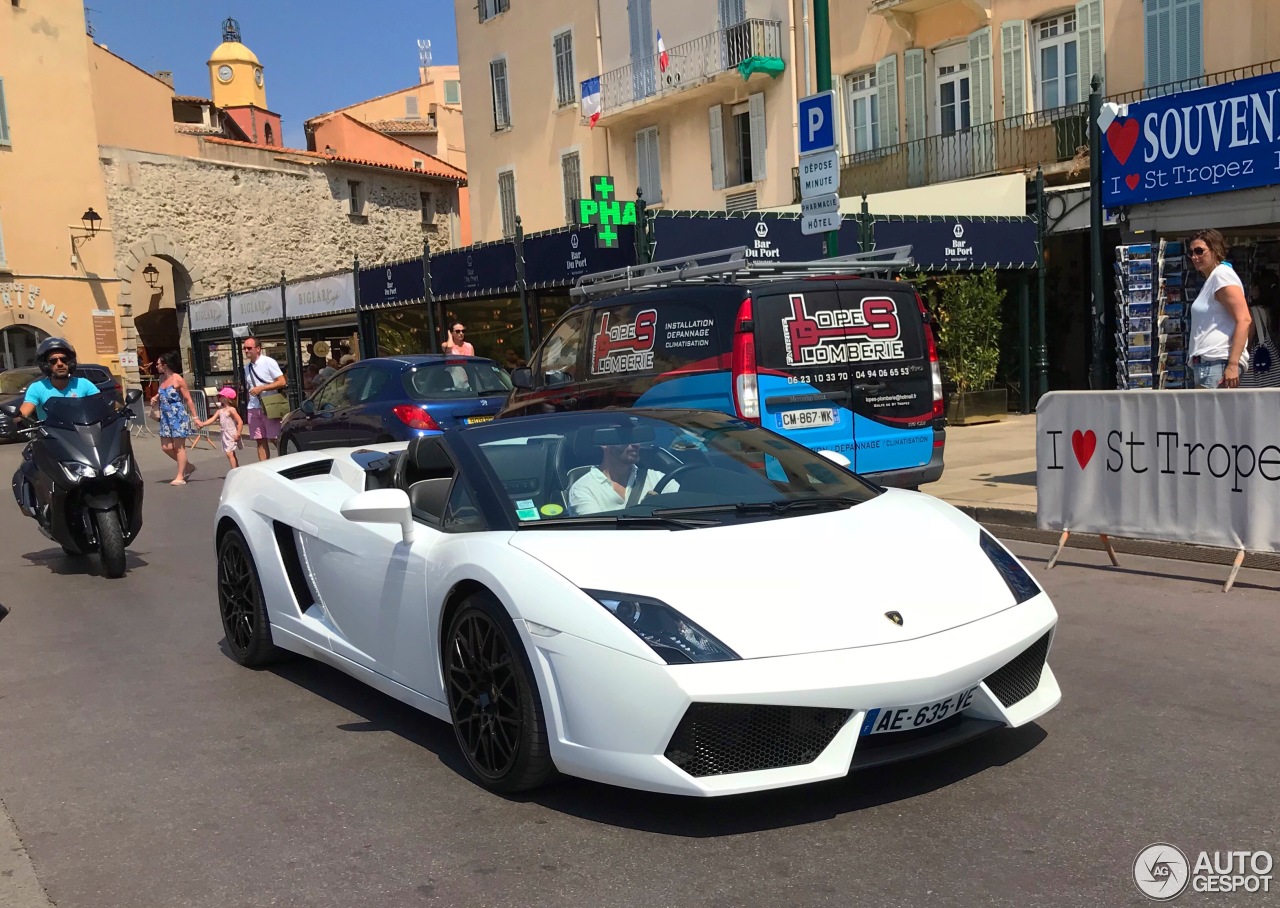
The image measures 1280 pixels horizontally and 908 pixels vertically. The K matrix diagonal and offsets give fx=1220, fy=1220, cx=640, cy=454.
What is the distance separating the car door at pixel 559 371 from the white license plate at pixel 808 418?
2.00 m

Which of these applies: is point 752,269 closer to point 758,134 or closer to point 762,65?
point 762,65

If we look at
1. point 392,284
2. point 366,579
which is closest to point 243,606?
point 366,579

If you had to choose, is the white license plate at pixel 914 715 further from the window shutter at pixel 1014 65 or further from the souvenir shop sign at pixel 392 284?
Answer: the window shutter at pixel 1014 65

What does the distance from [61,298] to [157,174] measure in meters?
5.69

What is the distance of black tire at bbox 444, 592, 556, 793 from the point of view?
Result: 3.88 meters

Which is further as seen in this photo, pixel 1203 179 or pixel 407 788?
pixel 1203 179

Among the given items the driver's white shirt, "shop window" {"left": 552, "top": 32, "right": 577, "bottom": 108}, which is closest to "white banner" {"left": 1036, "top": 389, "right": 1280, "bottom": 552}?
the driver's white shirt

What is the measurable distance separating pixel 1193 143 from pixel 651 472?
7604 mm

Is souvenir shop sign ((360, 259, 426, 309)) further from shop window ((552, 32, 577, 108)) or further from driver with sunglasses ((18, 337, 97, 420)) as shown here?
shop window ((552, 32, 577, 108))

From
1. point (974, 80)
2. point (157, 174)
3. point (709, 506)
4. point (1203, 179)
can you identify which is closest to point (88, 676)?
point (709, 506)

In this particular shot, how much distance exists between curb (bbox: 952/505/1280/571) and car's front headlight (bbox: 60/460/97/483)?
666 centimetres

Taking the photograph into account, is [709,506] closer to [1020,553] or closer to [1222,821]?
[1222,821]

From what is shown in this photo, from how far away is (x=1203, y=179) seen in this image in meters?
10.2

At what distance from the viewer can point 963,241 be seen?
1759 centimetres
